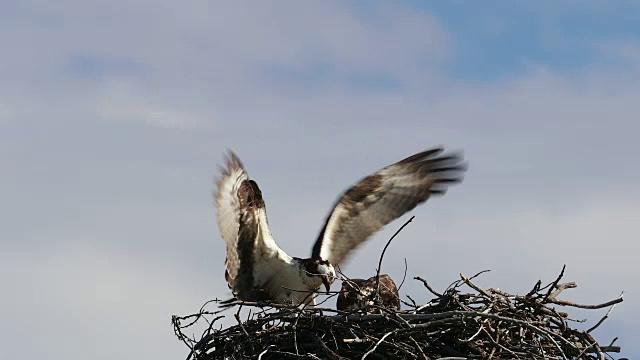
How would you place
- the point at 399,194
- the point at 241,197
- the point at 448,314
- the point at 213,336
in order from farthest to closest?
1. the point at 399,194
2. the point at 241,197
3. the point at 213,336
4. the point at 448,314

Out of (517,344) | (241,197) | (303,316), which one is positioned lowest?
(517,344)

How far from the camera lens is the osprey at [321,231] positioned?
32.8ft

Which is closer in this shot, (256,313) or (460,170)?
(256,313)

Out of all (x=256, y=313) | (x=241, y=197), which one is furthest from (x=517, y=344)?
(x=241, y=197)

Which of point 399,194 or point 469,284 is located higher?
point 399,194

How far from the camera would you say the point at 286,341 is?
834 centimetres

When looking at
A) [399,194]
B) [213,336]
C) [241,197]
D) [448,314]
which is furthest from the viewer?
→ [399,194]

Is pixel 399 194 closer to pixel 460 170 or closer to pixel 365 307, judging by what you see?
pixel 460 170

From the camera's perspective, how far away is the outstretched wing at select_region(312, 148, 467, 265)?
10.8m

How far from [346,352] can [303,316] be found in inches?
15.0

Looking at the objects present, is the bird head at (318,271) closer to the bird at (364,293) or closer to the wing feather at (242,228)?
the wing feather at (242,228)

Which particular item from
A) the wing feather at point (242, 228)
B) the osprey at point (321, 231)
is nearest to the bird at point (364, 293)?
the osprey at point (321, 231)

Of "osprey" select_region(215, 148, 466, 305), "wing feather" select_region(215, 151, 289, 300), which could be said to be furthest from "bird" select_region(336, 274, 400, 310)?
"wing feather" select_region(215, 151, 289, 300)

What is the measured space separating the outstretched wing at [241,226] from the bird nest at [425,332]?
4.84ft
